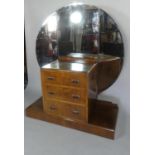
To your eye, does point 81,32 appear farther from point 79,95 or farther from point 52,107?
point 52,107

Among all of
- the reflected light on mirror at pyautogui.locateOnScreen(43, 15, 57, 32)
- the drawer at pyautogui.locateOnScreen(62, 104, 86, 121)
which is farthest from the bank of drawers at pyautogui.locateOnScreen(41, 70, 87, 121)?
the reflected light on mirror at pyautogui.locateOnScreen(43, 15, 57, 32)

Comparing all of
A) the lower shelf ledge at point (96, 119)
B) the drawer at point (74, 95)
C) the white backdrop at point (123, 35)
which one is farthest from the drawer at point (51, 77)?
the white backdrop at point (123, 35)

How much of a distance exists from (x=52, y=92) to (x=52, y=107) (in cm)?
20

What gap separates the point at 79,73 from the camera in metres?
1.72

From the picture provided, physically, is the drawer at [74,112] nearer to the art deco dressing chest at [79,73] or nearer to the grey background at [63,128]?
the art deco dressing chest at [79,73]

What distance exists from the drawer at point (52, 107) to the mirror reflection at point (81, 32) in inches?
29.5

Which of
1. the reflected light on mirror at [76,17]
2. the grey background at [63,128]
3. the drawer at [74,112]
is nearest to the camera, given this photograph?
the grey background at [63,128]

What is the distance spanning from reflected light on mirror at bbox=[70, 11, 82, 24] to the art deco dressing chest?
3 cm

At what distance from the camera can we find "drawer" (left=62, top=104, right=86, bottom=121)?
1.84 metres

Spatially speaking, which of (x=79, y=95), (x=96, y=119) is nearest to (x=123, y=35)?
(x=79, y=95)

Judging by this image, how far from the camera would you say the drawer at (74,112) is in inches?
72.3

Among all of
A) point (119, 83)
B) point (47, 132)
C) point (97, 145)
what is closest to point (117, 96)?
point (119, 83)
